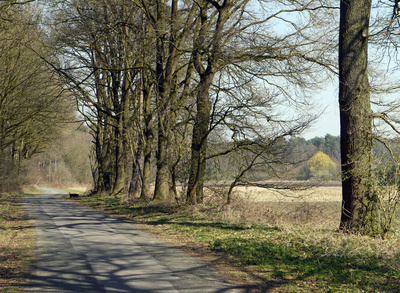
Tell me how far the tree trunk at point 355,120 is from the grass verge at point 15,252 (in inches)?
295

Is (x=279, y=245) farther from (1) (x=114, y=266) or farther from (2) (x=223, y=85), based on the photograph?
(2) (x=223, y=85)

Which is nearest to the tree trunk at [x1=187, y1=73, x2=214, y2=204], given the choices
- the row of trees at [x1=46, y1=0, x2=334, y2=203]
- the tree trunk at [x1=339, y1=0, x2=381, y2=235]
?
the row of trees at [x1=46, y1=0, x2=334, y2=203]

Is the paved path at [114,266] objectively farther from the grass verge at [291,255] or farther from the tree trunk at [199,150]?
the tree trunk at [199,150]

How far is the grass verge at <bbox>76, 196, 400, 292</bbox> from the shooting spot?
21.1 ft

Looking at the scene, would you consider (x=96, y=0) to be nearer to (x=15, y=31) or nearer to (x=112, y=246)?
(x=15, y=31)

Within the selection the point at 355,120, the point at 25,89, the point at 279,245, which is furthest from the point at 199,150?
the point at 25,89

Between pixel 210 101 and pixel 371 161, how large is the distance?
25.7 feet

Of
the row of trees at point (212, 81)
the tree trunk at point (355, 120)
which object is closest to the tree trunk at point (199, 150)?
the row of trees at point (212, 81)

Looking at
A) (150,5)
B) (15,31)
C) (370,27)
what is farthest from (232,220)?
(15,31)

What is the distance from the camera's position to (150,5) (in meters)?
19.2

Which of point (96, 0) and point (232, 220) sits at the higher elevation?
point (96, 0)

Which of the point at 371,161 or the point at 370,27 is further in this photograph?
the point at 370,27

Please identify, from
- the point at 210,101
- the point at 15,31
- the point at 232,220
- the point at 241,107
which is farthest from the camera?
the point at 15,31

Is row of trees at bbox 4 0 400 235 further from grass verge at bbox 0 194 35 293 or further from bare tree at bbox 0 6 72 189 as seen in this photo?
grass verge at bbox 0 194 35 293
